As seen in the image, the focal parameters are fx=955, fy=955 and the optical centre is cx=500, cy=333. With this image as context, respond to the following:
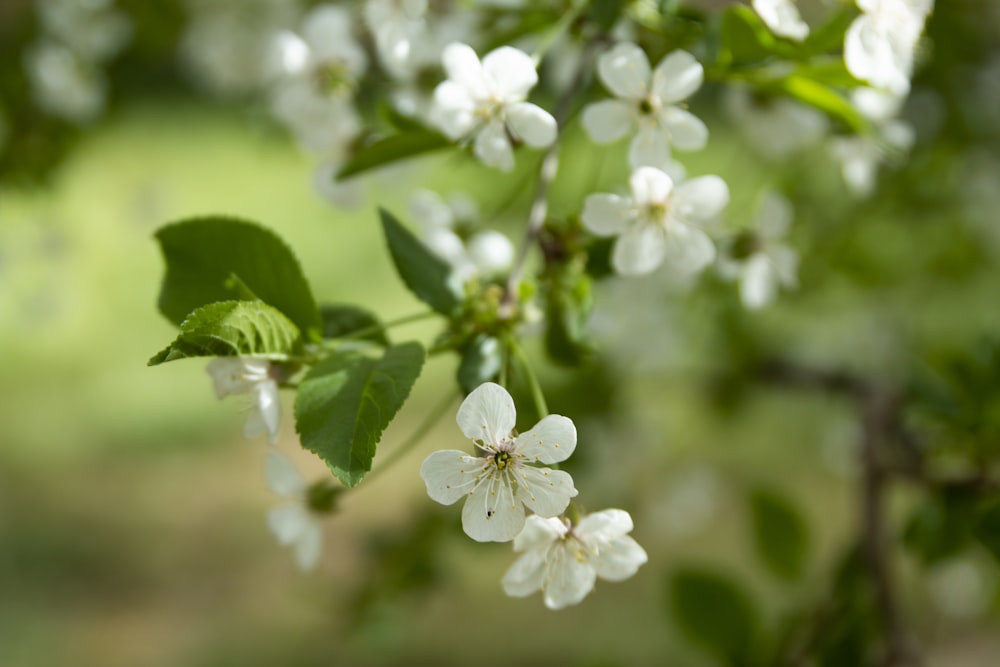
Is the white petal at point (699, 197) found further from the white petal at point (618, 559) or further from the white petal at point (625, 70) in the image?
the white petal at point (618, 559)

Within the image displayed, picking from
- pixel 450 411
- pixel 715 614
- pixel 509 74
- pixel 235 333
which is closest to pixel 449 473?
pixel 235 333

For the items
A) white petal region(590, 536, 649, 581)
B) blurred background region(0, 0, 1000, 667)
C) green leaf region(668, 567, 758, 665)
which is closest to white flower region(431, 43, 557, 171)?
blurred background region(0, 0, 1000, 667)

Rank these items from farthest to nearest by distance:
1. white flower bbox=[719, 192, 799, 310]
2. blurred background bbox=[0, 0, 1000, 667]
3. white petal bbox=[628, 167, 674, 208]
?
1. blurred background bbox=[0, 0, 1000, 667]
2. white flower bbox=[719, 192, 799, 310]
3. white petal bbox=[628, 167, 674, 208]

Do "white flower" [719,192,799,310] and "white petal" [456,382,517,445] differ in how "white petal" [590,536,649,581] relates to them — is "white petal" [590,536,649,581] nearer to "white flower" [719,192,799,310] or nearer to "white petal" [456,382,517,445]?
"white petal" [456,382,517,445]

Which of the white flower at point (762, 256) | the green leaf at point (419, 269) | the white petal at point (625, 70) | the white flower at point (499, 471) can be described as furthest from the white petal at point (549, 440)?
the white flower at point (762, 256)

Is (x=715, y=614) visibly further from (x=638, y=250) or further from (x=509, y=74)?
(x=509, y=74)

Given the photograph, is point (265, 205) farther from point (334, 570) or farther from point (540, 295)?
point (540, 295)

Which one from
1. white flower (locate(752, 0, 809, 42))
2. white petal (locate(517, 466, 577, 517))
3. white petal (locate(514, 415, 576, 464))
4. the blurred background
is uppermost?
white flower (locate(752, 0, 809, 42))
